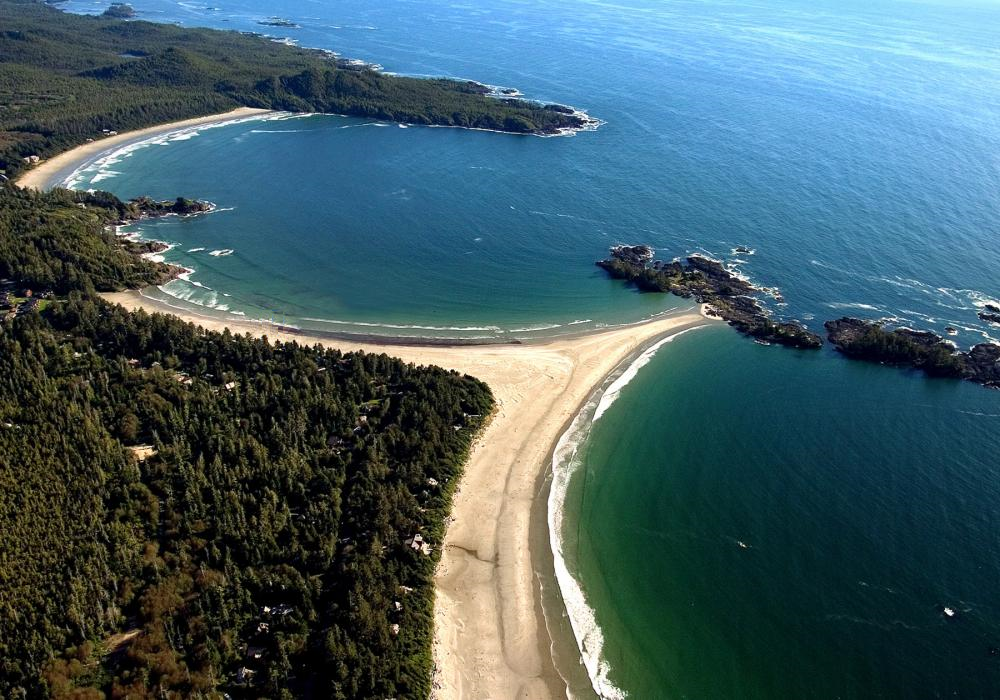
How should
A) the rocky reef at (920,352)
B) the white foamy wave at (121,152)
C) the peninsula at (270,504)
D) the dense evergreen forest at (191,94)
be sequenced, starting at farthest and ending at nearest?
the dense evergreen forest at (191,94) → the white foamy wave at (121,152) → the rocky reef at (920,352) → the peninsula at (270,504)

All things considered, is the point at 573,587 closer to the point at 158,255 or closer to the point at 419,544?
the point at 419,544

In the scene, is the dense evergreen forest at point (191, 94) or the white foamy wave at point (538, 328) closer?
the white foamy wave at point (538, 328)

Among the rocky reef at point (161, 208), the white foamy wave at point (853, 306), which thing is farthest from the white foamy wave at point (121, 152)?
the white foamy wave at point (853, 306)

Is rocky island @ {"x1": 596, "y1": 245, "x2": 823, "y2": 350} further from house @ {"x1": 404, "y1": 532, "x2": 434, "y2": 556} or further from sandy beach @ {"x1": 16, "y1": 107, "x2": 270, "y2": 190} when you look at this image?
sandy beach @ {"x1": 16, "y1": 107, "x2": 270, "y2": 190}

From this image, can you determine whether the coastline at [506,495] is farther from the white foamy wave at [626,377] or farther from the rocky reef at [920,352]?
the rocky reef at [920,352]

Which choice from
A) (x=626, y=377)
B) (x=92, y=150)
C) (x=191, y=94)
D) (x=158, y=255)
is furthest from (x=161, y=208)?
(x=626, y=377)

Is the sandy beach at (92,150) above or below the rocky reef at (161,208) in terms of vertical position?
above
